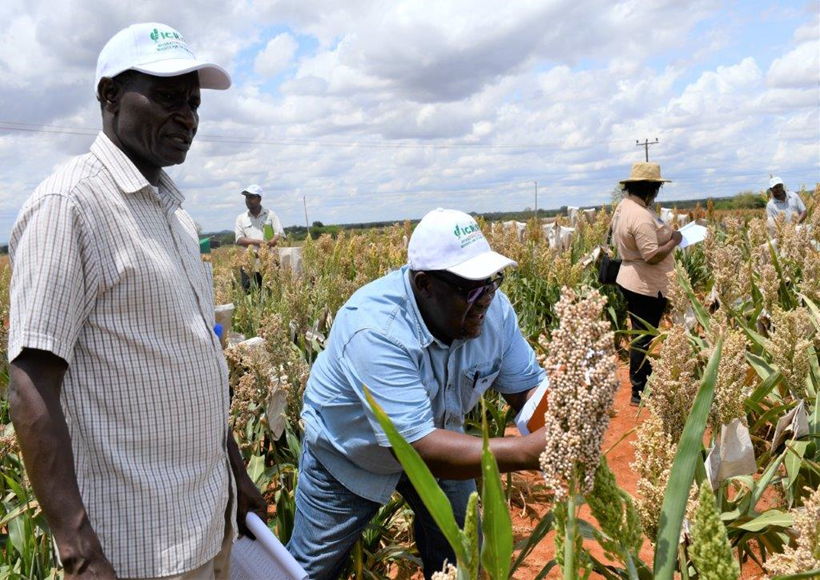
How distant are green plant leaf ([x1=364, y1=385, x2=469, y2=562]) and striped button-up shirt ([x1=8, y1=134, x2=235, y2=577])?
0.82 meters

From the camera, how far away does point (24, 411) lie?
1377mm

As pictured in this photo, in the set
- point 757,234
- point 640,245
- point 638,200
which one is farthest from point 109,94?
point 757,234

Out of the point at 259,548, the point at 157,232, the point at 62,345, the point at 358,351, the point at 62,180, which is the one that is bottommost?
the point at 259,548

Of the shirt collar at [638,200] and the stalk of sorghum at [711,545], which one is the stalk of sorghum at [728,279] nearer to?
the shirt collar at [638,200]

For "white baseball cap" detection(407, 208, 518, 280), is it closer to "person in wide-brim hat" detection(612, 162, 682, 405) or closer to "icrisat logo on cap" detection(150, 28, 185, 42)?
"icrisat logo on cap" detection(150, 28, 185, 42)

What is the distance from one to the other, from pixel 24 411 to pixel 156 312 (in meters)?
0.33

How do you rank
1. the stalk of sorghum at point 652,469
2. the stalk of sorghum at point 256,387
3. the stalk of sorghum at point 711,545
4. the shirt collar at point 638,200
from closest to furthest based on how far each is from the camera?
the stalk of sorghum at point 711,545 < the stalk of sorghum at point 652,469 < the stalk of sorghum at point 256,387 < the shirt collar at point 638,200

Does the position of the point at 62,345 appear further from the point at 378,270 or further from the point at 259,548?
the point at 378,270

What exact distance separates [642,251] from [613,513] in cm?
466

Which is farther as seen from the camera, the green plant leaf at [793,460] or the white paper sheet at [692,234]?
the white paper sheet at [692,234]

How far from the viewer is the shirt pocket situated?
2.26m

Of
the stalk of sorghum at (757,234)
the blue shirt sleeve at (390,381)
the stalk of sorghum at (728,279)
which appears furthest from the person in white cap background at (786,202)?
the blue shirt sleeve at (390,381)

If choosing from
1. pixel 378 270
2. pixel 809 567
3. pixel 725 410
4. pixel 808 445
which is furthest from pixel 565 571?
pixel 378 270

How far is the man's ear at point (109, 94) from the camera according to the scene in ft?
5.41
